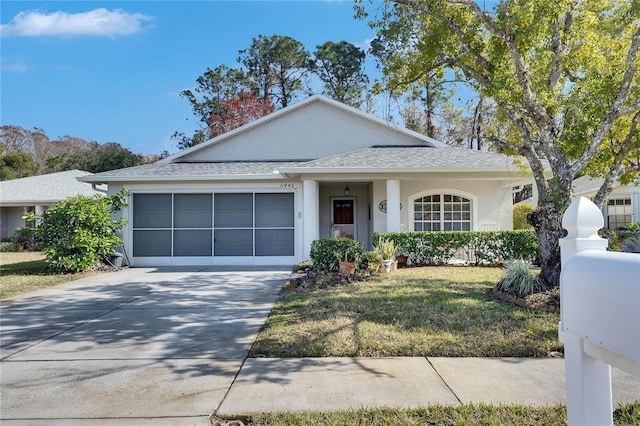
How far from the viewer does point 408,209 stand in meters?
14.0

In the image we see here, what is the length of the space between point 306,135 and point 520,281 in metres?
10.3

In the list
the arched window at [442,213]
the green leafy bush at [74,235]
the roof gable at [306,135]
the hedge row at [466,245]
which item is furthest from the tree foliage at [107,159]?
the hedge row at [466,245]

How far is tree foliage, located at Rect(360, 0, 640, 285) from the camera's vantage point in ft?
23.0

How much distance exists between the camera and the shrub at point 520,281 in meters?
7.10

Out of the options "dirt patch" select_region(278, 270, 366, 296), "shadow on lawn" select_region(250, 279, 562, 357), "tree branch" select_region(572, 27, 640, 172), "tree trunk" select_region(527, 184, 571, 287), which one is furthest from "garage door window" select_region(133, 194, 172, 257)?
"tree branch" select_region(572, 27, 640, 172)

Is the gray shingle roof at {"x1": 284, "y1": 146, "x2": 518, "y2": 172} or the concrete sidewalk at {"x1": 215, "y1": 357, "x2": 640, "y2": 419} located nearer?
the concrete sidewalk at {"x1": 215, "y1": 357, "x2": 640, "y2": 419}

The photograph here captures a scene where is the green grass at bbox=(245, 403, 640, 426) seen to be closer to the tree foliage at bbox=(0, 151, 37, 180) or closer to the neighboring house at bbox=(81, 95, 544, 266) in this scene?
the neighboring house at bbox=(81, 95, 544, 266)

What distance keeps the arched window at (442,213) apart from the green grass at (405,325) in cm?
586

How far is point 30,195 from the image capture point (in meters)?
21.7

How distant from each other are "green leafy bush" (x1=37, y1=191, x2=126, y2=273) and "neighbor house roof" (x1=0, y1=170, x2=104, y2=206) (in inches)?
351

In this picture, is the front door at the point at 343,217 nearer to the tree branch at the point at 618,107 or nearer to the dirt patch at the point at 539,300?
the dirt patch at the point at 539,300

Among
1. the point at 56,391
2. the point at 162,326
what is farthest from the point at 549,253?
the point at 56,391

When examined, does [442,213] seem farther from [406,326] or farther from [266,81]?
[266,81]

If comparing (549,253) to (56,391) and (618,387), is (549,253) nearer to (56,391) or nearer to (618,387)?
(618,387)
